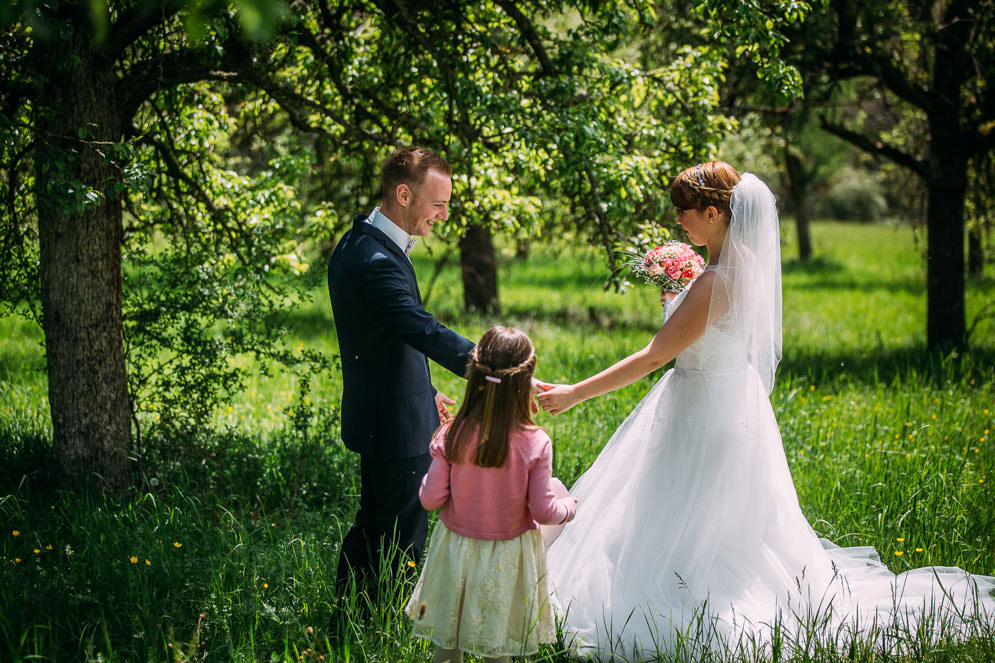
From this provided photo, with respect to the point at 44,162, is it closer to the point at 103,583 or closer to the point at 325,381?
the point at 103,583

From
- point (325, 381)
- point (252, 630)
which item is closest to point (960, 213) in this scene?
point (325, 381)

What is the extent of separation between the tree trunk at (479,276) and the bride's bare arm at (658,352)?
9201 mm

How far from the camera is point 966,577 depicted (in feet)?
12.8

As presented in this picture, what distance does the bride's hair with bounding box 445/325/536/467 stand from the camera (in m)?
2.71

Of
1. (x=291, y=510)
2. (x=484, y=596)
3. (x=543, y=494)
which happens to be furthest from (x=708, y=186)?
(x=291, y=510)

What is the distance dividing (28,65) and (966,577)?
5635mm

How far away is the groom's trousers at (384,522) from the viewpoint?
3410 mm

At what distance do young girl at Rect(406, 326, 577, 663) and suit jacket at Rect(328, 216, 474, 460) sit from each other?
50 centimetres

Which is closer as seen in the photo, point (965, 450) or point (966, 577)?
point (966, 577)

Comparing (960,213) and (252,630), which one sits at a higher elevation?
(960,213)

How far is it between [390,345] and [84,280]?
226cm

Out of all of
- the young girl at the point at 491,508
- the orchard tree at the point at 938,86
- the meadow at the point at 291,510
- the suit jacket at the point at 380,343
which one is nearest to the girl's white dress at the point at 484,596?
the young girl at the point at 491,508

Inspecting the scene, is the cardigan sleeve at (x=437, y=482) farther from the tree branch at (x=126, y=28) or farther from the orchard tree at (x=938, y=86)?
the orchard tree at (x=938, y=86)

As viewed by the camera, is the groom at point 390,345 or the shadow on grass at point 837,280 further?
the shadow on grass at point 837,280
